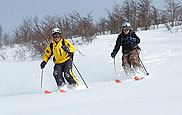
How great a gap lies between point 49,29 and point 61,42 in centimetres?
690

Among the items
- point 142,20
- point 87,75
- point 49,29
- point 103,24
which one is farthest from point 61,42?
point 103,24

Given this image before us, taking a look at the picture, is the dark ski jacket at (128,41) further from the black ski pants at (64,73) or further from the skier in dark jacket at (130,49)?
the black ski pants at (64,73)

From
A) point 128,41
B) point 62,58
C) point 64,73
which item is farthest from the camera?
point 128,41

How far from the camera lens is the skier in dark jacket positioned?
501 centimetres

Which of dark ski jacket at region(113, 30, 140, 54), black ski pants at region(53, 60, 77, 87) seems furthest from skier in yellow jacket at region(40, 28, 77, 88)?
dark ski jacket at region(113, 30, 140, 54)

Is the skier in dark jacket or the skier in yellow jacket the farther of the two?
the skier in dark jacket

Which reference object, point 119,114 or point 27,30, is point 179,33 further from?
point 119,114

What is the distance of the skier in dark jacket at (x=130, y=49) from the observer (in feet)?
16.4

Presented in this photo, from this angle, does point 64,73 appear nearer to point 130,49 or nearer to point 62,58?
point 62,58

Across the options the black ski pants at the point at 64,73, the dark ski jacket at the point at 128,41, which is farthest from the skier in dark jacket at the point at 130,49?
the black ski pants at the point at 64,73

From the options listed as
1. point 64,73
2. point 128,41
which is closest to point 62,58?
point 64,73

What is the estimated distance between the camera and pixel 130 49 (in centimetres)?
516

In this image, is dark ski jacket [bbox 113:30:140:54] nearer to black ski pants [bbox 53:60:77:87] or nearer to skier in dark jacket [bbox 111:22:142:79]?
skier in dark jacket [bbox 111:22:142:79]

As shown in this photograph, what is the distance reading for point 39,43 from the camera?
37.2 ft
